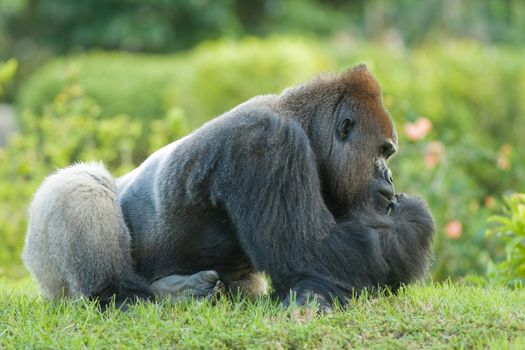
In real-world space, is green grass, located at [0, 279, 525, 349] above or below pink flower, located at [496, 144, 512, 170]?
below

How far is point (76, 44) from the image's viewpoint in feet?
85.9

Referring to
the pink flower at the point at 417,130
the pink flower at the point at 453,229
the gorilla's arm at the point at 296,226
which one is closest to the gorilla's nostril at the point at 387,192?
the gorilla's arm at the point at 296,226

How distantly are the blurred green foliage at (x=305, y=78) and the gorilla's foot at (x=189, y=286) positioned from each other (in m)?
1.67

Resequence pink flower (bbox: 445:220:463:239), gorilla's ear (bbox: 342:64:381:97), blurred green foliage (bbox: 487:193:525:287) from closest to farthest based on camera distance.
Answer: gorilla's ear (bbox: 342:64:381:97) → blurred green foliage (bbox: 487:193:525:287) → pink flower (bbox: 445:220:463:239)

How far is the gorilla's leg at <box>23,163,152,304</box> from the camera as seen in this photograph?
17.5 ft

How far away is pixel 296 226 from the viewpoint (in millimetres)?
4969

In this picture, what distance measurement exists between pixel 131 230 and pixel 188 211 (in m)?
0.52

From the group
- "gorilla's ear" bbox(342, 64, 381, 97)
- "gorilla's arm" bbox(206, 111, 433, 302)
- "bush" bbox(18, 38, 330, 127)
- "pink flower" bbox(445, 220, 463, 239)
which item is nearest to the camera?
"gorilla's arm" bbox(206, 111, 433, 302)

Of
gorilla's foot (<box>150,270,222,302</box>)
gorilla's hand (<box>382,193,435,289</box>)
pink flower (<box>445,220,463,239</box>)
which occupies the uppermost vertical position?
gorilla's hand (<box>382,193,435,289</box>)

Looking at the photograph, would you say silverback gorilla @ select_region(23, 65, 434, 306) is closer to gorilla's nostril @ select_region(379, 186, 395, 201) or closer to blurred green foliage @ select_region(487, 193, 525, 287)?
gorilla's nostril @ select_region(379, 186, 395, 201)

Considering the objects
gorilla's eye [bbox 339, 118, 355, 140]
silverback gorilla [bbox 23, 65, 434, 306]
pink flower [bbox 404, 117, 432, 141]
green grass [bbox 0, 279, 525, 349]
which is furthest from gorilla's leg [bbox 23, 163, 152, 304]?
pink flower [bbox 404, 117, 432, 141]

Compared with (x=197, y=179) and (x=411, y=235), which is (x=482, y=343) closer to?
(x=411, y=235)

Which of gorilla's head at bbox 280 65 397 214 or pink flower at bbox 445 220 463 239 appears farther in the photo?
pink flower at bbox 445 220 463 239

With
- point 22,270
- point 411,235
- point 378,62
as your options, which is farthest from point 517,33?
point 411,235
